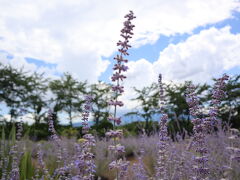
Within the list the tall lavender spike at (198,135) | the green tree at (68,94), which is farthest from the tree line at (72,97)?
the tall lavender spike at (198,135)

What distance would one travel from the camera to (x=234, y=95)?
19.9 meters

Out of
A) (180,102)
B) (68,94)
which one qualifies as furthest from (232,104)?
(68,94)

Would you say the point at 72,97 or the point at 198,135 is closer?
the point at 198,135

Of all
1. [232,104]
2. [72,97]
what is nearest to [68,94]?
[72,97]

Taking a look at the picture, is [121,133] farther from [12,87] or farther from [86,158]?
[12,87]

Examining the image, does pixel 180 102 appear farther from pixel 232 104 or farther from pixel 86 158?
pixel 86 158

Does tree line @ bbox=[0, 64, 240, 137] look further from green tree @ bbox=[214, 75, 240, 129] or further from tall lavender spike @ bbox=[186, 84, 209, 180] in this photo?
tall lavender spike @ bbox=[186, 84, 209, 180]

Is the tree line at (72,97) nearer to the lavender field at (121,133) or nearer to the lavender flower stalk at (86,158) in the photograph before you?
the lavender field at (121,133)


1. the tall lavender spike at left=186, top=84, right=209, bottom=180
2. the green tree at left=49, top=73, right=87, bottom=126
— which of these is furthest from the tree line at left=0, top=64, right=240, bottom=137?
the tall lavender spike at left=186, top=84, right=209, bottom=180

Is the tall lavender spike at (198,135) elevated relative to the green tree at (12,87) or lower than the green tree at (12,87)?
lower

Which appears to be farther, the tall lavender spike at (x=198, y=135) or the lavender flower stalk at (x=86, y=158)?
the lavender flower stalk at (x=86, y=158)

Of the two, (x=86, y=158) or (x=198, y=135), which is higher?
(x=198, y=135)

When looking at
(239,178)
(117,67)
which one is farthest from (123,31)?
(239,178)

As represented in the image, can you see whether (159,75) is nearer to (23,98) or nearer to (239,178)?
(239,178)
